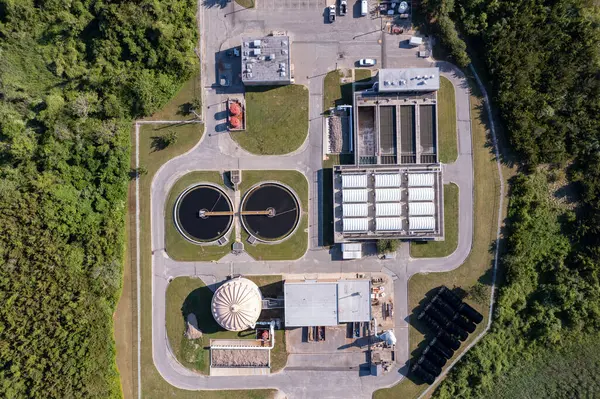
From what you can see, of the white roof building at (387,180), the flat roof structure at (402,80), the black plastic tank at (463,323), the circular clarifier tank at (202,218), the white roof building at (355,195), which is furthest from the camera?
the circular clarifier tank at (202,218)

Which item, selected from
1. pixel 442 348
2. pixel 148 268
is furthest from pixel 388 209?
pixel 148 268

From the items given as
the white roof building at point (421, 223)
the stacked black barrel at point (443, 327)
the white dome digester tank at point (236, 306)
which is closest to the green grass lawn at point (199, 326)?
the white dome digester tank at point (236, 306)

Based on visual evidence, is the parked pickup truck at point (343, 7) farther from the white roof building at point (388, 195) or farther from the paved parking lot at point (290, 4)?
the white roof building at point (388, 195)

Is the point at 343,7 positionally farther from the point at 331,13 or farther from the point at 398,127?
the point at 398,127

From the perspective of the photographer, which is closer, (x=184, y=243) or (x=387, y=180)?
(x=387, y=180)

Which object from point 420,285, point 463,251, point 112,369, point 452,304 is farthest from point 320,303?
point 112,369
